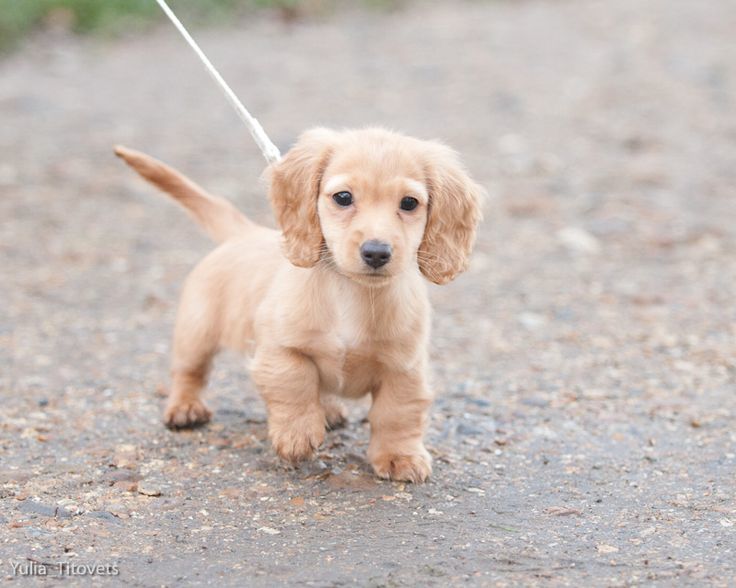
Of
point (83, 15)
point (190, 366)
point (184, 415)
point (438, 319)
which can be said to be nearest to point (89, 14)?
point (83, 15)

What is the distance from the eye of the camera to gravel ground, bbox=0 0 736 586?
370 cm

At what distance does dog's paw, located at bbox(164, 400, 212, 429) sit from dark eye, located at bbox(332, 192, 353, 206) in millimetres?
1306

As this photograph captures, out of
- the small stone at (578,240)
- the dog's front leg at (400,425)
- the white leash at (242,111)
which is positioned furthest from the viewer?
the small stone at (578,240)

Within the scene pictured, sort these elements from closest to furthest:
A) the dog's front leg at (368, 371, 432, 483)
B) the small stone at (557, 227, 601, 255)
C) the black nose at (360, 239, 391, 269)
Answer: the black nose at (360, 239, 391, 269) → the dog's front leg at (368, 371, 432, 483) → the small stone at (557, 227, 601, 255)

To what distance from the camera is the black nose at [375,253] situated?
3619 mm

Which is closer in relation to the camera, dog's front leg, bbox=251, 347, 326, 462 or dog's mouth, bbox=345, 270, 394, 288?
dog's mouth, bbox=345, 270, 394, 288

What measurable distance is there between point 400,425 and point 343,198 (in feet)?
2.88

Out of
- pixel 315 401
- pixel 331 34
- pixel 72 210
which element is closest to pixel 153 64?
pixel 331 34

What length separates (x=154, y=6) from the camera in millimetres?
13266

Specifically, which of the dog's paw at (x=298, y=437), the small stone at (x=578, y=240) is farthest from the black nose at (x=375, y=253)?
the small stone at (x=578, y=240)

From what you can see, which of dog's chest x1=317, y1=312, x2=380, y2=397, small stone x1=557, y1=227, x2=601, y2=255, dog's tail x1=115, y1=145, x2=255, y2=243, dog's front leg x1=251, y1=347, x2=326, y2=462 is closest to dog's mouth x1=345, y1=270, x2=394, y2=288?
dog's chest x1=317, y1=312, x2=380, y2=397

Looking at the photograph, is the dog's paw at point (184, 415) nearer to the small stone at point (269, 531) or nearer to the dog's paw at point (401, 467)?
the dog's paw at point (401, 467)

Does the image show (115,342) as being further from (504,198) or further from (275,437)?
(504,198)

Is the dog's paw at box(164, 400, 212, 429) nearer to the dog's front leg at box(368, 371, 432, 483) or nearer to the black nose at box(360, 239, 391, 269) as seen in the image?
the dog's front leg at box(368, 371, 432, 483)
